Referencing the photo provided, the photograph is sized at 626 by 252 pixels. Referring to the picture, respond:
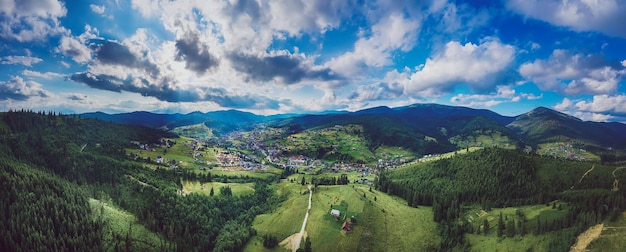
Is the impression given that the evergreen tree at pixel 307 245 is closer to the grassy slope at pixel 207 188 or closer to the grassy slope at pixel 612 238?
the grassy slope at pixel 207 188

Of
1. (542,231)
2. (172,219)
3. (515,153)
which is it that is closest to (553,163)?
(515,153)

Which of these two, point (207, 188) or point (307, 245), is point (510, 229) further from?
point (207, 188)

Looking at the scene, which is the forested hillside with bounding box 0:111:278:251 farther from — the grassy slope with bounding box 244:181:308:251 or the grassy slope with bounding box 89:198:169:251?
the grassy slope with bounding box 244:181:308:251

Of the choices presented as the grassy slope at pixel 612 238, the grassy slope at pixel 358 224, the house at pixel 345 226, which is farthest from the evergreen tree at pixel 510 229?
the house at pixel 345 226

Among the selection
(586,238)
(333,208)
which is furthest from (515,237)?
(333,208)

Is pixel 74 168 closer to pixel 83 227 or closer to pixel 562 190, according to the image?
pixel 83 227

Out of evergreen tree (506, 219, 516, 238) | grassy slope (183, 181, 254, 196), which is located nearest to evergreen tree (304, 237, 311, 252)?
evergreen tree (506, 219, 516, 238)

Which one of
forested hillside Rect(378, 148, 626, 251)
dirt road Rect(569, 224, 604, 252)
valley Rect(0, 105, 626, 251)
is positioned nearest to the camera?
dirt road Rect(569, 224, 604, 252)
